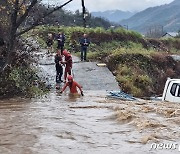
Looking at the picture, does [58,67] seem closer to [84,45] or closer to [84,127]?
[84,45]

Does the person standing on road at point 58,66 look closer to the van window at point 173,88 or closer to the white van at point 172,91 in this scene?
the white van at point 172,91

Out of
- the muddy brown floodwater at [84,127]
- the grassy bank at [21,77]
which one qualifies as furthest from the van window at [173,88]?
the grassy bank at [21,77]

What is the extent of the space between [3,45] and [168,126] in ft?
32.4

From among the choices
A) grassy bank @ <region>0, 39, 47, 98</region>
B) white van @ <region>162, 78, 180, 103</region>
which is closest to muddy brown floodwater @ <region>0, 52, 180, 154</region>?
grassy bank @ <region>0, 39, 47, 98</region>

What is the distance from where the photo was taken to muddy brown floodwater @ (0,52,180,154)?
8633 millimetres

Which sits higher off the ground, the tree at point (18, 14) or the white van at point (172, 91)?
the tree at point (18, 14)

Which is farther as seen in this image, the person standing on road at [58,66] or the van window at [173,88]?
the person standing on road at [58,66]

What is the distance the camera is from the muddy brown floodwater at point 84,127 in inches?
340

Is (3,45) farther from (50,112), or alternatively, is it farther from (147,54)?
(147,54)

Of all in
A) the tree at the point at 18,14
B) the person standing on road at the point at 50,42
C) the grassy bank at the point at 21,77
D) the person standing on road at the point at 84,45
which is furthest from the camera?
the person standing on road at the point at 50,42

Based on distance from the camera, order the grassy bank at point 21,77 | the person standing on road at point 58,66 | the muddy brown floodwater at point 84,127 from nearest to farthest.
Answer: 1. the muddy brown floodwater at point 84,127
2. the grassy bank at point 21,77
3. the person standing on road at point 58,66

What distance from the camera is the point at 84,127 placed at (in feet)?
35.7

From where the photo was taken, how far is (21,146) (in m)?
8.77

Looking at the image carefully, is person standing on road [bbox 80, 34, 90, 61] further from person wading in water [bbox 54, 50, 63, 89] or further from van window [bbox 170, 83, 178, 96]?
van window [bbox 170, 83, 178, 96]
